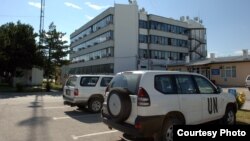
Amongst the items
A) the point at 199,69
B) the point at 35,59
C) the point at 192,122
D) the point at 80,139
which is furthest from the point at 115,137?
the point at 199,69

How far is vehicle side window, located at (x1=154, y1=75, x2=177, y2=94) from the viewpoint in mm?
6746

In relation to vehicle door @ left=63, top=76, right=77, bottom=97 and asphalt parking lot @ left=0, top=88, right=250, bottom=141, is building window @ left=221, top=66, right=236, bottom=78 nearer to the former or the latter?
vehicle door @ left=63, top=76, right=77, bottom=97

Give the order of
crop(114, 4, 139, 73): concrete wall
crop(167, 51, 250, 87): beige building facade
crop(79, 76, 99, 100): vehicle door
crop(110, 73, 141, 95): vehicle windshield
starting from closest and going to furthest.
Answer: crop(110, 73, 141, 95): vehicle windshield
crop(79, 76, 99, 100): vehicle door
crop(167, 51, 250, 87): beige building facade
crop(114, 4, 139, 73): concrete wall

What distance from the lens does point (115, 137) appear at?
26.5 feet

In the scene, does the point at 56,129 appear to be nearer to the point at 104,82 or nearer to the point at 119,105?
the point at 119,105

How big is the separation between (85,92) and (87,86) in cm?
32

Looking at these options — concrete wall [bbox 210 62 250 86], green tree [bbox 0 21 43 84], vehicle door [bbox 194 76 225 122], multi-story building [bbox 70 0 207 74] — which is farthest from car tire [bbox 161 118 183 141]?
multi-story building [bbox 70 0 207 74]

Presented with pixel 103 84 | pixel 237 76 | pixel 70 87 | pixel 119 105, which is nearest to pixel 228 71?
pixel 237 76

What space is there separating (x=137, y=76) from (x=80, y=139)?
2.64m

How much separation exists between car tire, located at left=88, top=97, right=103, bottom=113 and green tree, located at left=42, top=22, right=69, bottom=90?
1139 inches

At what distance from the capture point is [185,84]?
7480mm

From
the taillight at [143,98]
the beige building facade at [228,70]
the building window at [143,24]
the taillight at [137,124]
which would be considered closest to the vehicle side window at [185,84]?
the taillight at [143,98]

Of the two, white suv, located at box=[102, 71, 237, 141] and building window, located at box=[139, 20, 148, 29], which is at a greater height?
building window, located at box=[139, 20, 148, 29]

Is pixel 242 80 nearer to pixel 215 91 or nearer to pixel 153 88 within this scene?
pixel 215 91
